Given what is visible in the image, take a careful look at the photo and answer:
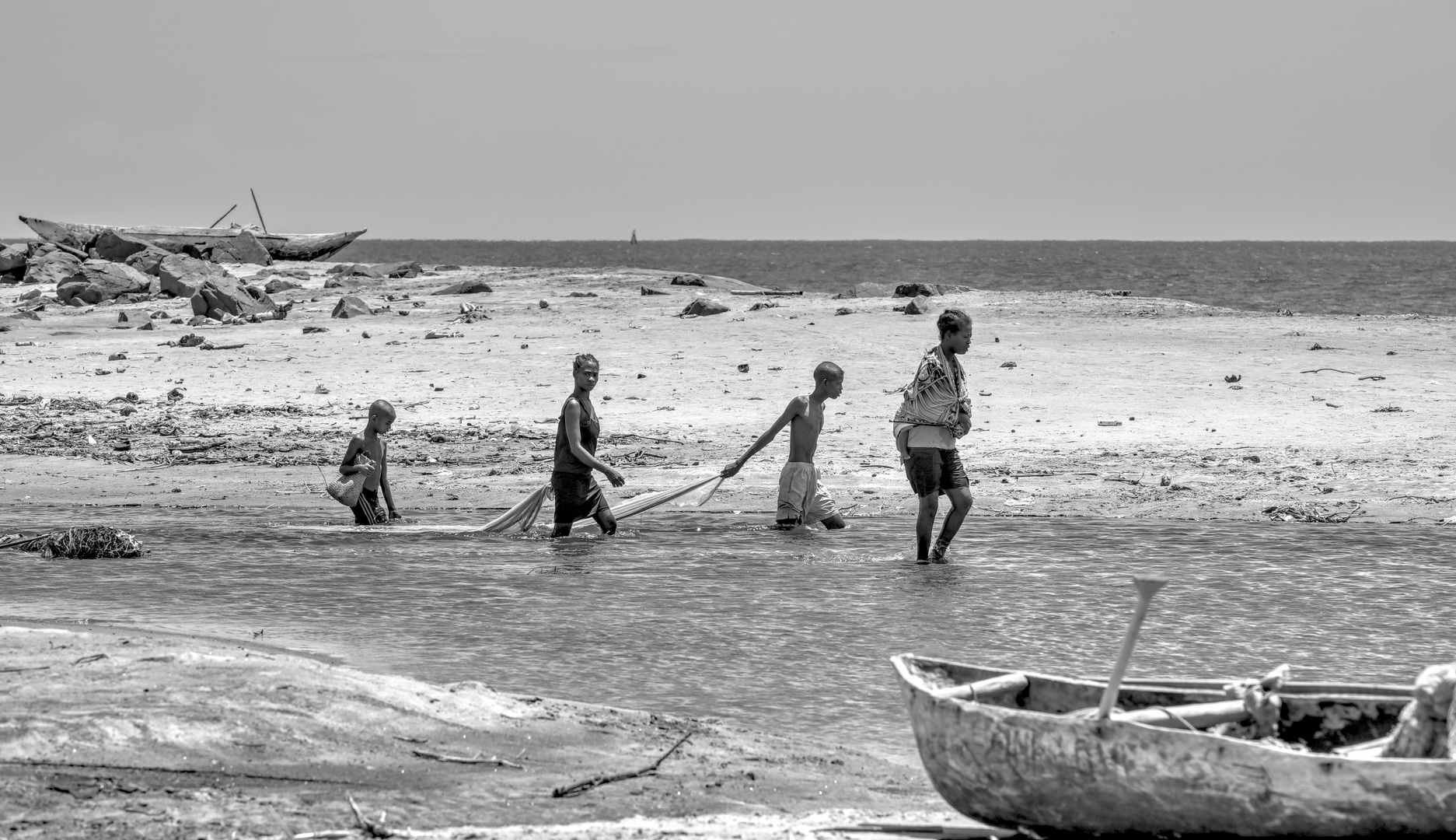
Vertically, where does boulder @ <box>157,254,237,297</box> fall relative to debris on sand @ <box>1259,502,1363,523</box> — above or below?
above

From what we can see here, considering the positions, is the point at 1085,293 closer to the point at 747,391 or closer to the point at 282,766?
the point at 747,391

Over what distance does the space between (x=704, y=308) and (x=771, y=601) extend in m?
14.3

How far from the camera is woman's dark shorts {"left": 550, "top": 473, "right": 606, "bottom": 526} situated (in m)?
10.9

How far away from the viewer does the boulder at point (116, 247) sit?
43438 mm

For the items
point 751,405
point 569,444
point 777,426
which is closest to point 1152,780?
point 777,426

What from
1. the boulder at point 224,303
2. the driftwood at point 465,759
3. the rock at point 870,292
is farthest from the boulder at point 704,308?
the driftwood at point 465,759

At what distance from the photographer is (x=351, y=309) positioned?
2481 cm

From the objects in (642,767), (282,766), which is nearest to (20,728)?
(282,766)

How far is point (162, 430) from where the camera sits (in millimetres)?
15805

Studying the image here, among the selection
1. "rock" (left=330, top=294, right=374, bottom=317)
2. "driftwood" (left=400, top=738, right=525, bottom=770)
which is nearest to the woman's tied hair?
"driftwood" (left=400, top=738, right=525, bottom=770)

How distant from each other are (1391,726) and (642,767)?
269cm

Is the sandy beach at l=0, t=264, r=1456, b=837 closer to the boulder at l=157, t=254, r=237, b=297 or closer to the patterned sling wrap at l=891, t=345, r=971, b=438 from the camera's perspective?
the boulder at l=157, t=254, r=237, b=297

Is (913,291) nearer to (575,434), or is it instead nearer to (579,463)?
(579,463)

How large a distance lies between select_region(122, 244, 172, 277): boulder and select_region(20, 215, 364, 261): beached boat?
1110 cm
